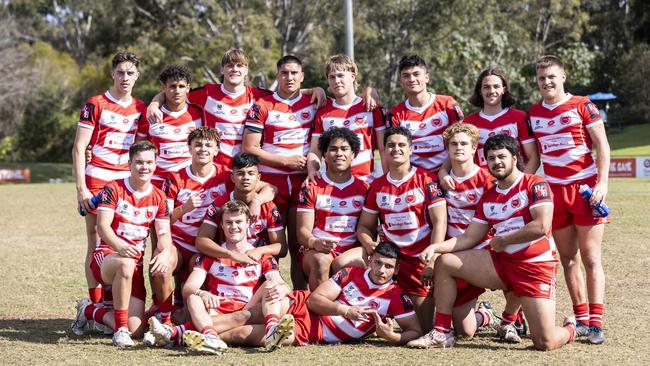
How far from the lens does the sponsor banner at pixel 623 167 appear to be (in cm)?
2327

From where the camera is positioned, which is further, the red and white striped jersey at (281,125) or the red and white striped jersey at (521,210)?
the red and white striped jersey at (281,125)

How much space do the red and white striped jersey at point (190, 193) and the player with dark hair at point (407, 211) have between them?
1.29m

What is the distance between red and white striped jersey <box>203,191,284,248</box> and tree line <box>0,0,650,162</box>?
21.8 metres

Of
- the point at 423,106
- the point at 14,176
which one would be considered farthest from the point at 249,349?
the point at 14,176

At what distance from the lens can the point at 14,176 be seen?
35.7 meters

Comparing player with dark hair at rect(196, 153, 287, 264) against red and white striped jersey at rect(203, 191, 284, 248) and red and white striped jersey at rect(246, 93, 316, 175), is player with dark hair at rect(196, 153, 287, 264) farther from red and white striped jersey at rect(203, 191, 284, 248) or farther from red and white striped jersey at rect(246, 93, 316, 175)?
red and white striped jersey at rect(246, 93, 316, 175)

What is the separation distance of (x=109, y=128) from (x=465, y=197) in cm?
317

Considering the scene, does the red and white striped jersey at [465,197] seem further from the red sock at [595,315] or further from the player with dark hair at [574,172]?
the red sock at [595,315]

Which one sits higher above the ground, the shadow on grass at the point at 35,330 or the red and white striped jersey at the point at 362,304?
the red and white striped jersey at the point at 362,304

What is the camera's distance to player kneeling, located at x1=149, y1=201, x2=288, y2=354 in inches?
250

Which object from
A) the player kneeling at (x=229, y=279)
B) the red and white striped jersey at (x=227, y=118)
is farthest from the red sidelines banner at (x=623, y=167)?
the player kneeling at (x=229, y=279)

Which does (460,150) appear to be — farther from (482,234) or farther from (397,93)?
(397,93)

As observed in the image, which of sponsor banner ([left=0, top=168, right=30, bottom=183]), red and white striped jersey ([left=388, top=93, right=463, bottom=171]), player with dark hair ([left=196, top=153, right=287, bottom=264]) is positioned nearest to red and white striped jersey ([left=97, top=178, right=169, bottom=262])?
player with dark hair ([left=196, top=153, right=287, bottom=264])

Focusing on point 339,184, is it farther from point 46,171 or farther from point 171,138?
point 46,171
